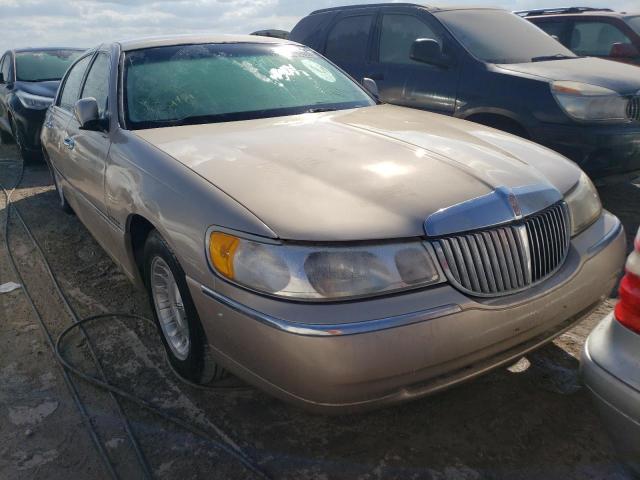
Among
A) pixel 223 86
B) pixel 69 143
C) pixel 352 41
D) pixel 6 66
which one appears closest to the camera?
pixel 223 86

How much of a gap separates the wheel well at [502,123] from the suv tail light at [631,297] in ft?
10.3

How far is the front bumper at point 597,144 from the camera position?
4.41 meters

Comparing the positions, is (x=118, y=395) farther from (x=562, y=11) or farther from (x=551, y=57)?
(x=562, y=11)

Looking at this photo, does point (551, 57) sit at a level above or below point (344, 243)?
above

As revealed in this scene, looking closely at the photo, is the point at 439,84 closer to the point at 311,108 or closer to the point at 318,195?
the point at 311,108

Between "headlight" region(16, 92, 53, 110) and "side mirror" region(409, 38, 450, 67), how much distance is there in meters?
5.18

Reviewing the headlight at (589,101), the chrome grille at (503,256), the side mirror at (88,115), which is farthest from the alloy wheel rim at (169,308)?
the headlight at (589,101)

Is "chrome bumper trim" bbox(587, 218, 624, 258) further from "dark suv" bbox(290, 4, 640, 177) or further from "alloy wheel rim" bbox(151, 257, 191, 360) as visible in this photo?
"dark suv" bbox(290, 4, 640, 177)

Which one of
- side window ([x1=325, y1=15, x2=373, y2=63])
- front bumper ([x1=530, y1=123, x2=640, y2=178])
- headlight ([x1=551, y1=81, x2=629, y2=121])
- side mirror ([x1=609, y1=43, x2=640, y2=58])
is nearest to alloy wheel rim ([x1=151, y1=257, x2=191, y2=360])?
front bumper ([x1=530, y1=123, x2=640, y2=178])

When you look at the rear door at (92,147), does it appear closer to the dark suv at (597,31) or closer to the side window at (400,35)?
the side window at (400,35)

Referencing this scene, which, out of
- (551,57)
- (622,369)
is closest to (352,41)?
(551,57)

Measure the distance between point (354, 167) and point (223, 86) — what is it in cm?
137

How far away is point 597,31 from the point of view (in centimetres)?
753

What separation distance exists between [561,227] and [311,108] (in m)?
1.68
